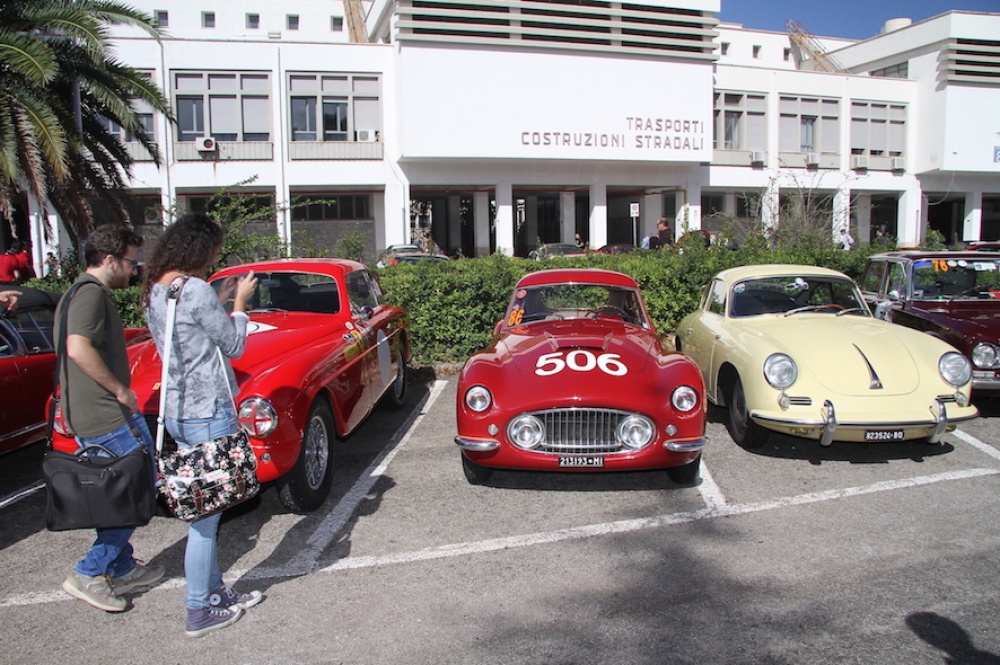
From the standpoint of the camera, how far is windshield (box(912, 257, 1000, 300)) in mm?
8156

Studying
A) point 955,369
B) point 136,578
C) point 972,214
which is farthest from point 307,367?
point 972,214

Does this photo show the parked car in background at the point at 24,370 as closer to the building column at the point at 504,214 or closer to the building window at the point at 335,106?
the building window at the point at 335,106

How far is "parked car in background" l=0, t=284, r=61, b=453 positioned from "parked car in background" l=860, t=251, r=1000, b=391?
8173 millimetres

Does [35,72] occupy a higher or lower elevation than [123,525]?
higher

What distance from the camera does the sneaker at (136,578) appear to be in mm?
3881

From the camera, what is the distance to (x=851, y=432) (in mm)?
5535

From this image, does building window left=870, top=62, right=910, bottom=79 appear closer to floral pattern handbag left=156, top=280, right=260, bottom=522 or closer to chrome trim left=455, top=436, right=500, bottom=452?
chrome trim left=455, top=436, right=500, bottom=452

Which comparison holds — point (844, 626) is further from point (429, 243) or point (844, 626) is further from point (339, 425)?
point (429, 243)

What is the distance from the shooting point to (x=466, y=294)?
1012 cm

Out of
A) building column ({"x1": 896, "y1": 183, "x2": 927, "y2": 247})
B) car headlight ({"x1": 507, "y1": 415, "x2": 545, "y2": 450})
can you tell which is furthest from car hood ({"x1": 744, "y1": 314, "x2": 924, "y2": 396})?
building column ({"x1": 896, "y1": 183, "x2": 927, "y2": 247})

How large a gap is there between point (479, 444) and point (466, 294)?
522 centimetres

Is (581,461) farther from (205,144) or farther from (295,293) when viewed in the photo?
(205,144)

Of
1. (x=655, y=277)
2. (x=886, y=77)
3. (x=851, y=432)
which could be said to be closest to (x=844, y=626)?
(x=851, y=432)

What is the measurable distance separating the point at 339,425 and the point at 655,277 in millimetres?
6632
